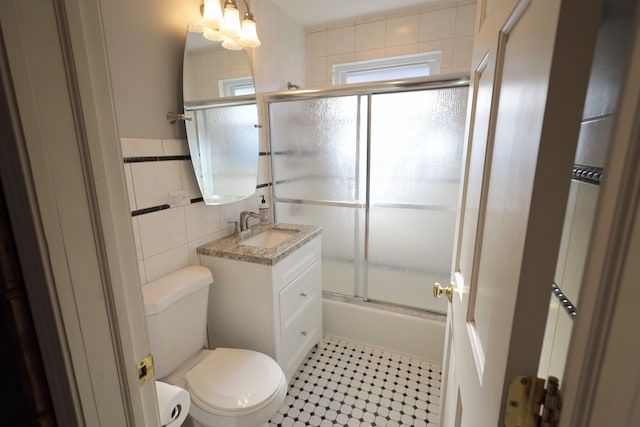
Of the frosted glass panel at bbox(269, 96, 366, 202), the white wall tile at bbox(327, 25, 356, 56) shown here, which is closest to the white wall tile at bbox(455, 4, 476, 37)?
the white wall tile at bbox(327, 25, 356, 56)

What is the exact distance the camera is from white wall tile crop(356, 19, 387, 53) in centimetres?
243

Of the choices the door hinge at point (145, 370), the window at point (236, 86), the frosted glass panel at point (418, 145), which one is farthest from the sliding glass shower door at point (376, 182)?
the door hinge at point (145, 370)

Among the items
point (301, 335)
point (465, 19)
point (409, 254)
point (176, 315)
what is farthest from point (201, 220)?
point (465, 19)

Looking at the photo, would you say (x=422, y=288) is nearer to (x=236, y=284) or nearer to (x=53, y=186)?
(x=236, y=284)

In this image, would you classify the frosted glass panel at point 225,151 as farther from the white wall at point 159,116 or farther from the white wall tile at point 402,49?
the white wall tile at point 402,49

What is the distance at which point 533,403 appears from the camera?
1.37 feet

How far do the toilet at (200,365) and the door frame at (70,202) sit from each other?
0.74m

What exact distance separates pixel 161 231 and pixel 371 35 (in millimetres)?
2239

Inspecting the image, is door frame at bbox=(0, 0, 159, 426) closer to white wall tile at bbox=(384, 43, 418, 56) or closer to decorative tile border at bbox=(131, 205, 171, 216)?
decorative tile border at bbox=(131, 205, 171, 216)

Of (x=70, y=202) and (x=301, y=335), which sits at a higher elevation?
(x=70, y=202)

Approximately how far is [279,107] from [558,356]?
2.14 metres

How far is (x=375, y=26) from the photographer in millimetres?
2439

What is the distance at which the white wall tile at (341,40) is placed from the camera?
253 cm

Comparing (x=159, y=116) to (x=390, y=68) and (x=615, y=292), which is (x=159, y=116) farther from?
(x=390, y=68)
